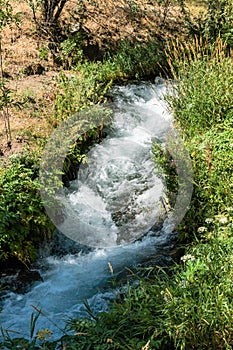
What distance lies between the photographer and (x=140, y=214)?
6.36 meters

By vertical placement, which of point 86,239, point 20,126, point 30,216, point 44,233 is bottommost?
point 86,239

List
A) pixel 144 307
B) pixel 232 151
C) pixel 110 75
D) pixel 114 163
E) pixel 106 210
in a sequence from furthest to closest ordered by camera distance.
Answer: pixel 110 75 → pixel 114 163 → pixel 106 210 → pixel 232 151 → pixel 144 307

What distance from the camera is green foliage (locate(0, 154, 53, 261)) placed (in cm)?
521

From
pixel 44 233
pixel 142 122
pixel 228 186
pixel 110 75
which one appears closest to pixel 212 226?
pixel 228 186

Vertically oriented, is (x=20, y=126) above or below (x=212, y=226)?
above

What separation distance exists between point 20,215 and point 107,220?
1.48 m

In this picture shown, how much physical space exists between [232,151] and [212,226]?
1070mm

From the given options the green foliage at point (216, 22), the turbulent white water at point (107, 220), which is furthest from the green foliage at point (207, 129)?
the green foliage at point (216, 22)

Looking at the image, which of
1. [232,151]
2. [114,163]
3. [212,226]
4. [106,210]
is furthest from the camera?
[114,163]

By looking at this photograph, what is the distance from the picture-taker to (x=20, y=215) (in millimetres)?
5355

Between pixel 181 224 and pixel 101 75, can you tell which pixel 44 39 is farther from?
pixel 181 224

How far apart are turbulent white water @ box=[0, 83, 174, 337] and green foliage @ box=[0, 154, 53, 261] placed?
15.1 inches

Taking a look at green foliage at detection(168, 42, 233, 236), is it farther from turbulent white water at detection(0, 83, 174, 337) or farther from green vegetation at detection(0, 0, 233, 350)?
turbulent white water at detection(0, 83, 174, 337)

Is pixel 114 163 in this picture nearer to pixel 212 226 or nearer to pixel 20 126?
pixel 20 126
